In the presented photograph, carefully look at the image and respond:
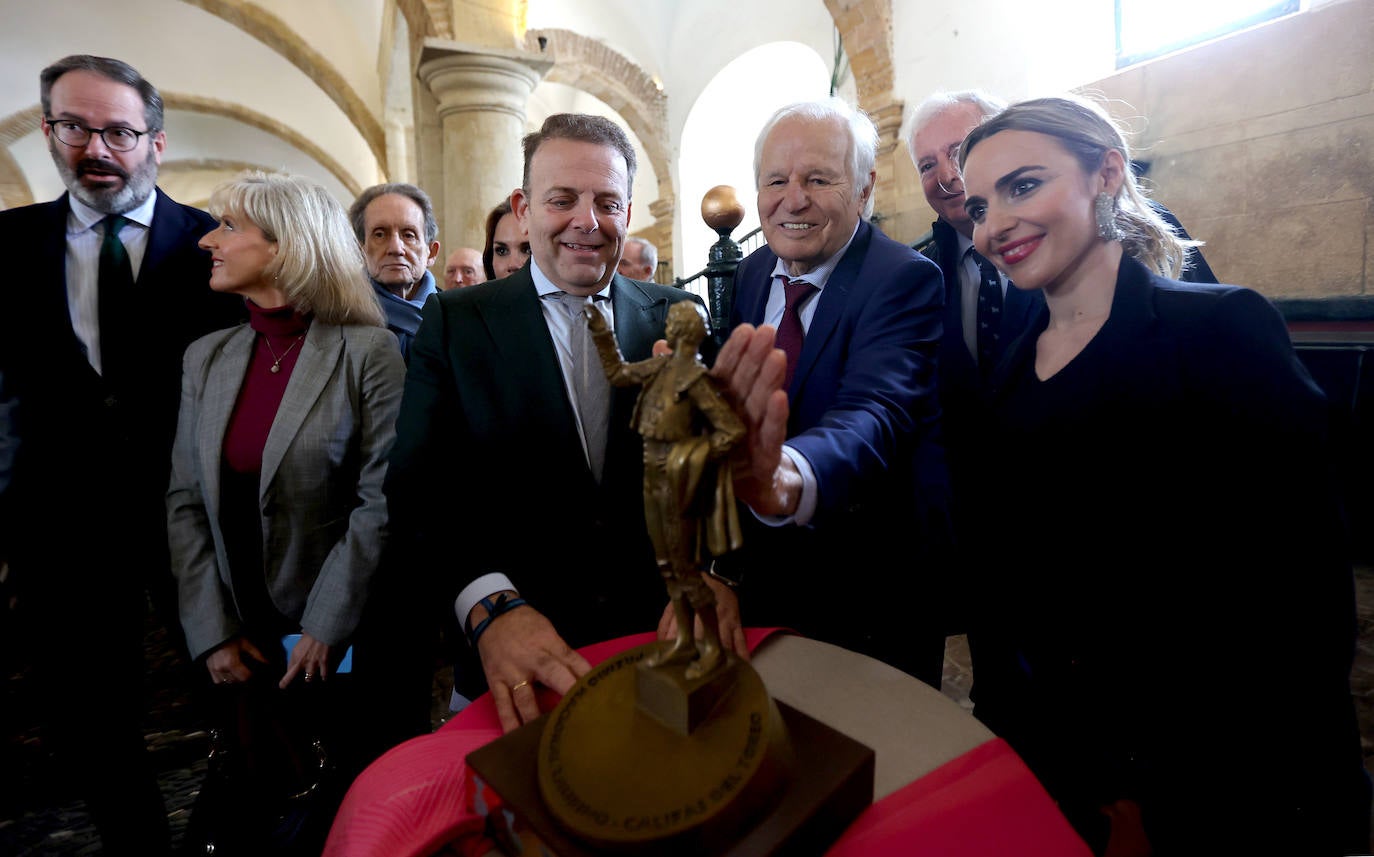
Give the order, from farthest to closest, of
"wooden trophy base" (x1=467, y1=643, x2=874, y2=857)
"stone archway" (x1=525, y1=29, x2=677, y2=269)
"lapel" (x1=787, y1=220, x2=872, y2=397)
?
"stone archway" (x1=525, y1=29, x2=677, y2=269)
"lapel" (x1=787, y1=220, x2=872, y2=397)
"wooden trophy base" (x1=467, y1=643, x2=874, y2=857)

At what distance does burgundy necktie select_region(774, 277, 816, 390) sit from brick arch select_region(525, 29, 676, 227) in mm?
12313

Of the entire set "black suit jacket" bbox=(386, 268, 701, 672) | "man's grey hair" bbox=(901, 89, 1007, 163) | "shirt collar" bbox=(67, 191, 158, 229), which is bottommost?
"black suit jacket" bbox=(386, 268, 701, 672)

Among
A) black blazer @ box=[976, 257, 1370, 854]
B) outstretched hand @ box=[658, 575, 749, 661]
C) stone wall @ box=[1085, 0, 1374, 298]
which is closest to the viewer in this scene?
black blazer @ box=[976, 257, 1370, 854]

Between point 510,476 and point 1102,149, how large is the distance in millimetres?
1580

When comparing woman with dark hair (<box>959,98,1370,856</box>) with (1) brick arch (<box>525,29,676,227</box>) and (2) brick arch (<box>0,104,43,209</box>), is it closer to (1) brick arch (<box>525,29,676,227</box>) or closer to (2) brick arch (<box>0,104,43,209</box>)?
(1) brick arch (<box>525,29,676,227</box>)

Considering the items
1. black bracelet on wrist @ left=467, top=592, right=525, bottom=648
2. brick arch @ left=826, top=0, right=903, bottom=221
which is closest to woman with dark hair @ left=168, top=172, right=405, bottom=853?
black bracelet on wrist @ left=467, top=592, right=525, bottom=648

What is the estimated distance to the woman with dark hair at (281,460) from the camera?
1.92m

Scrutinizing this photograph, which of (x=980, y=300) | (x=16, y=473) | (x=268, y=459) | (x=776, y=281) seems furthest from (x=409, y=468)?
(x=980, y=300)

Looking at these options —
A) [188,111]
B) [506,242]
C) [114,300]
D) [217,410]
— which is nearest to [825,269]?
[217,410]

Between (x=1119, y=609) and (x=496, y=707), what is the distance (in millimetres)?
1346

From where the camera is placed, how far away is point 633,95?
13.5 m

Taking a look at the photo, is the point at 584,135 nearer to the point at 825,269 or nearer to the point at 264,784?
the point at 825,269

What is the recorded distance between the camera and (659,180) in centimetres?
1389

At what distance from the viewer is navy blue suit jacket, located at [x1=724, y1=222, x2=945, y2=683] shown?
5.36ft
